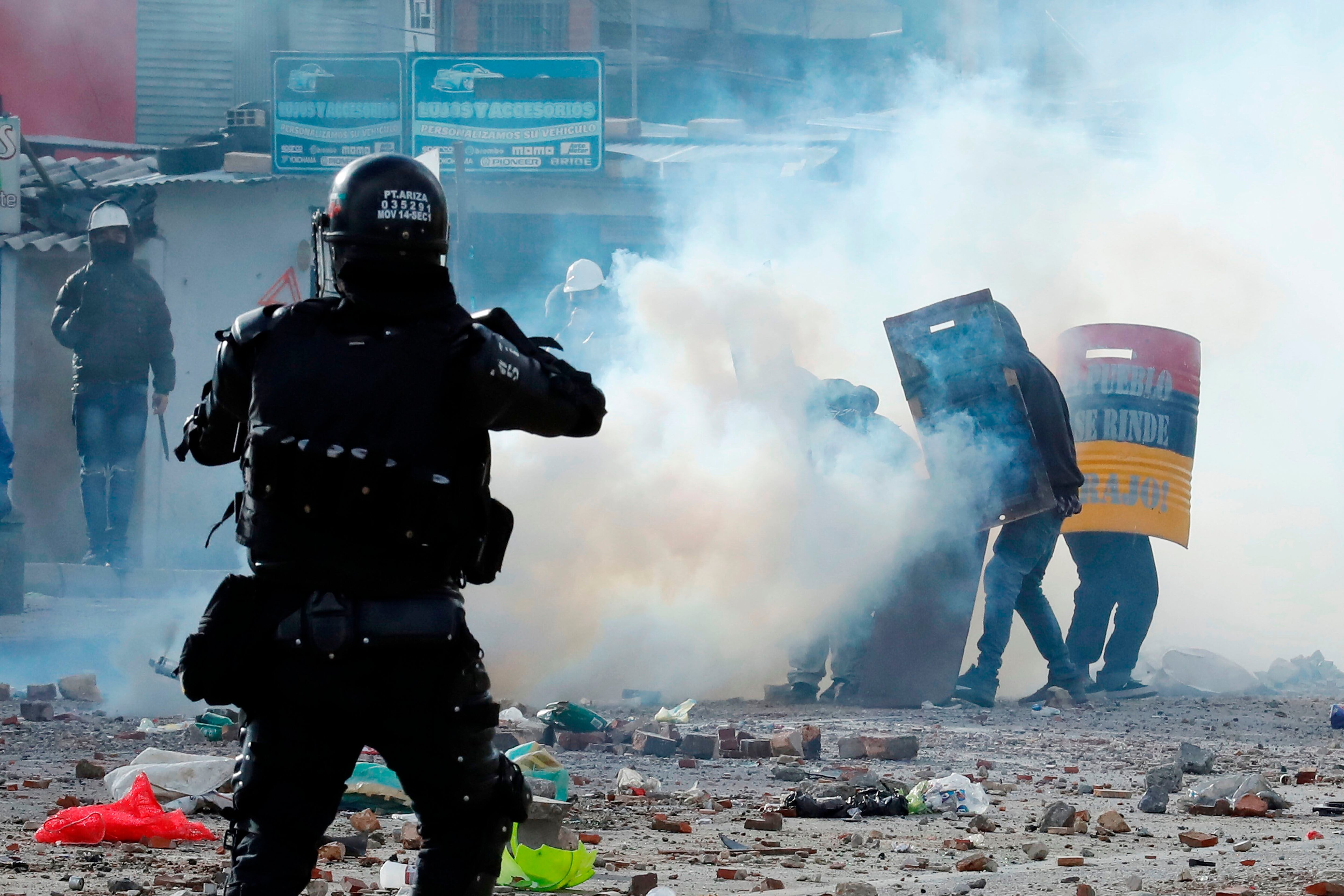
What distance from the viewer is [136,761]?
14.7 ft

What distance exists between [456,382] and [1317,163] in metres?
11.8

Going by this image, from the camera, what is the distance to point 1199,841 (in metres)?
4.01

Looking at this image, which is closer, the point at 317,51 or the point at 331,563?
the point at 331,563

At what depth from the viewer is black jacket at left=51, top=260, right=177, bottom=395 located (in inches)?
368

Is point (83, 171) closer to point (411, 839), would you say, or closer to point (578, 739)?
point (578, 739)

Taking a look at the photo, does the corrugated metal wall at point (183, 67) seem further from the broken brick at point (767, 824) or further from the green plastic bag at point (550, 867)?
the green plastic bag at point (550, 867)

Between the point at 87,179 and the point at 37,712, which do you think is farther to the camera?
the point at 87,179

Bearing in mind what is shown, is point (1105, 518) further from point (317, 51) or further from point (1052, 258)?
point (317, 51)

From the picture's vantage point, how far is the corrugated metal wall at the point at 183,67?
1666cm

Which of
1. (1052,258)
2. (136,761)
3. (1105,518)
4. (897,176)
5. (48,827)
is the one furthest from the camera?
(897,176)

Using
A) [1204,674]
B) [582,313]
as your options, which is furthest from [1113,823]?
[582,313]

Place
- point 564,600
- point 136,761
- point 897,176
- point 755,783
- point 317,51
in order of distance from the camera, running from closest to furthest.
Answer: point 136,761 → point 755,783 → point 564,600 → point 897,176 → point 317,51

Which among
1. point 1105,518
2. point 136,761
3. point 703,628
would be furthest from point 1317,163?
point 136,761

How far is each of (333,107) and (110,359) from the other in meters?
4.87
